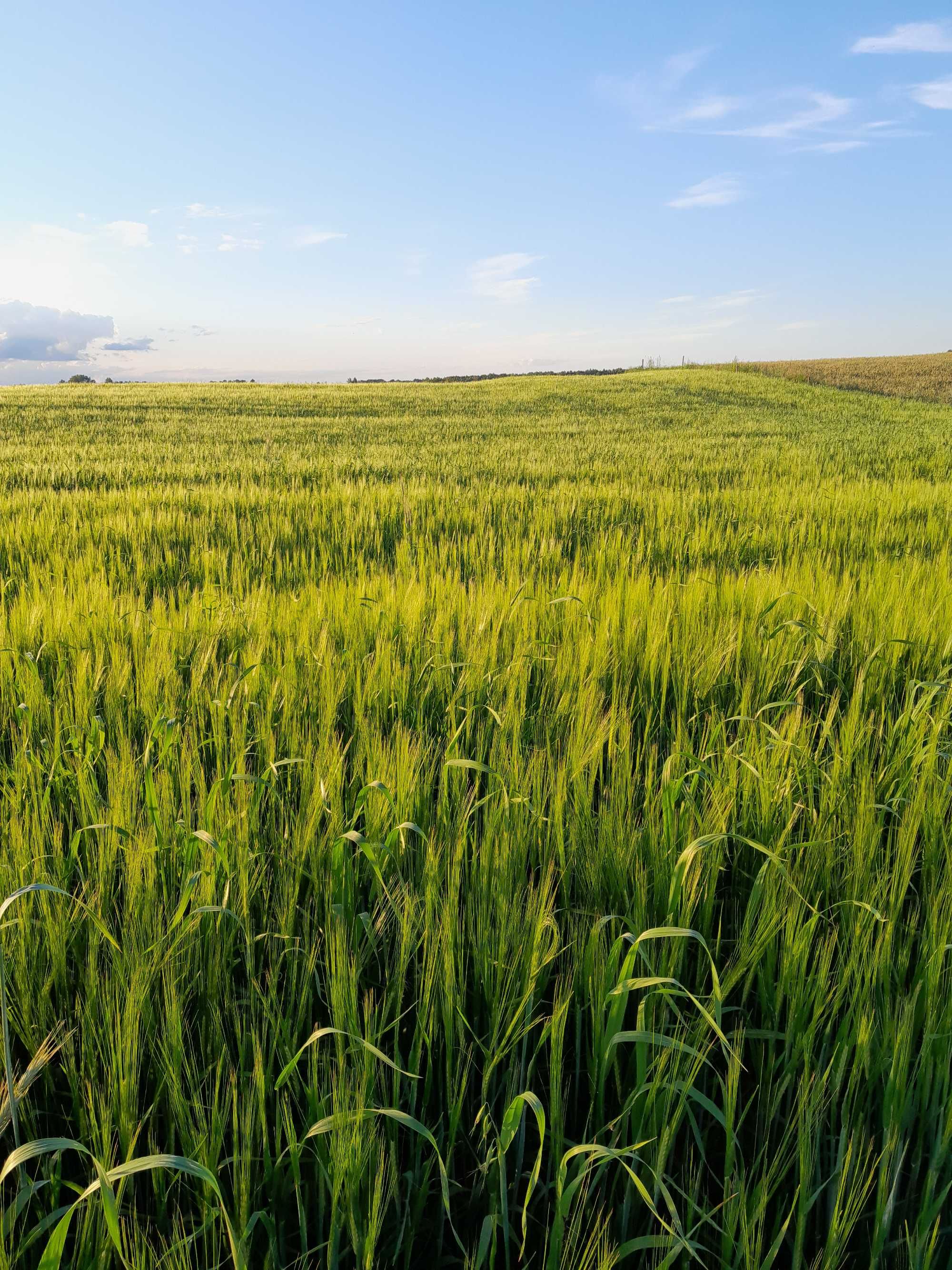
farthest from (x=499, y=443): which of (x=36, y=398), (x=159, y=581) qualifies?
(x=36, y=398)

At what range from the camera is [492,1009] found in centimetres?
88

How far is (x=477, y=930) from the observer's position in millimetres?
995

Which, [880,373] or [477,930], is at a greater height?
[880,373]

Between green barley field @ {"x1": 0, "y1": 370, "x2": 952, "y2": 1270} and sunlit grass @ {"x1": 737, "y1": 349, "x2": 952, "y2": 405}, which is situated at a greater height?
sunlit grass @ {"x1": 737, "y1": 349, "x2": 952, "y2": 405}

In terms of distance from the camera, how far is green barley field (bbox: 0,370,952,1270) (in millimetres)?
730

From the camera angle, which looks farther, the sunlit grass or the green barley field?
the sunlit grass

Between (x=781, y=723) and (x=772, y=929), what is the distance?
3.18 feet

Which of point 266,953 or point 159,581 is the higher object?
point 159,581

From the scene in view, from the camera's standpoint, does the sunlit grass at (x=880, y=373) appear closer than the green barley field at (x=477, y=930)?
No

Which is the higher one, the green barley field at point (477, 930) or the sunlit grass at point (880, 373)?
the sunlit grass at point (880, 373)

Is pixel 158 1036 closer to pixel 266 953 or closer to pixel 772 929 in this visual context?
pixel 266 953

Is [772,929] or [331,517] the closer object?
[772,929]

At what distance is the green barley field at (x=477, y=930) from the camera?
2.40 feet

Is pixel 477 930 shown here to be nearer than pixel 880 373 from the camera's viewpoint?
Yes
